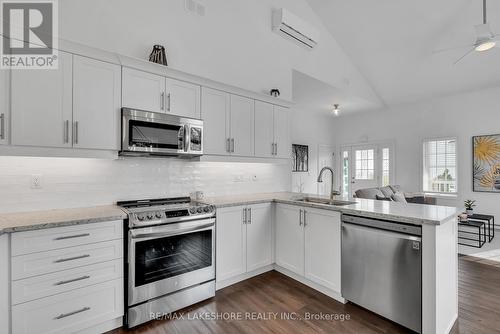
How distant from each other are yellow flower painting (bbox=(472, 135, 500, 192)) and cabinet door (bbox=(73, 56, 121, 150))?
22.1 feet

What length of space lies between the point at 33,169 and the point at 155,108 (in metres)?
1.18

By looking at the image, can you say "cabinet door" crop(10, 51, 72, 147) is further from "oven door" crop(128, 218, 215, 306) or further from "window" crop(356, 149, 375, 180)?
"window" crop(356, 149, 375, 180)

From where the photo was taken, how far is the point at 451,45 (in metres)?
4.37

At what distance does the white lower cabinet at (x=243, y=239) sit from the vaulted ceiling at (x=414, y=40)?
3704 millimetres

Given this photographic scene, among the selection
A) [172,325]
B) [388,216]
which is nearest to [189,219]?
[172,325]

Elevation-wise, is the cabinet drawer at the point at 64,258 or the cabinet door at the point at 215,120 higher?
the cabinet door at the point at 215,120

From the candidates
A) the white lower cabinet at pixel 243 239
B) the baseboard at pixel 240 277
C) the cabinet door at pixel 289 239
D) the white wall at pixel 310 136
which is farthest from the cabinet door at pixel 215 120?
the white wall at pixel 310 136

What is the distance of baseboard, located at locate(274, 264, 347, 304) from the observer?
2.48 metres

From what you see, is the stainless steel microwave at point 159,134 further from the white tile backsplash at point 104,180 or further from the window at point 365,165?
the window at point 365,165

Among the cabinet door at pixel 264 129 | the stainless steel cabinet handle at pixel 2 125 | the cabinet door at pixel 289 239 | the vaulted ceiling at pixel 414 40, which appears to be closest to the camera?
the stainless steel cabinet handle at pixel 2 125

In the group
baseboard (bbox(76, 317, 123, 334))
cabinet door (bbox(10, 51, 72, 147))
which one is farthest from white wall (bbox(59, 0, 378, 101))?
baseboard (bbox(76, 317, 123, 334))

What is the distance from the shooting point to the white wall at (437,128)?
5242mm

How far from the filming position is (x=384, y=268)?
81.7 inches

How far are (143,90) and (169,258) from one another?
5.40 feet
